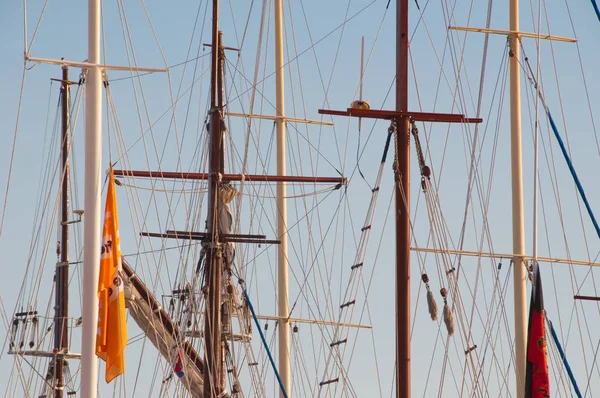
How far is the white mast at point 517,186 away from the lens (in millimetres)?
44250

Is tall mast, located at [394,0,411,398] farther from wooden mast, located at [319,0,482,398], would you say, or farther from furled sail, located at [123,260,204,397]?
furled sail, located at [123,260,204,397]

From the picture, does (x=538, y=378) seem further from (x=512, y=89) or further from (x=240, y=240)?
(x=512, y=89)

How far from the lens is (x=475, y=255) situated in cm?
4444

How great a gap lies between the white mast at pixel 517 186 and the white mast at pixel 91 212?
1811 cm

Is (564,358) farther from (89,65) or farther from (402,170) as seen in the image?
(89,65)

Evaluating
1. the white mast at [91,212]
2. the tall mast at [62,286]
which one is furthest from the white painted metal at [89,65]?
the tall mast at [62,286]

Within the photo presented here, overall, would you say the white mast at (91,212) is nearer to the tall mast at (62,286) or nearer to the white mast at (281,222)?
the tall mast at (62,286)

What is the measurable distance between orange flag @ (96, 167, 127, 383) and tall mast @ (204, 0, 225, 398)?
35.3 ft

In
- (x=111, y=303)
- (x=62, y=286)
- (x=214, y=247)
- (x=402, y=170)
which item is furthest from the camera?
(x=62, y=286)

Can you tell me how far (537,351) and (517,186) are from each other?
52.3 feet

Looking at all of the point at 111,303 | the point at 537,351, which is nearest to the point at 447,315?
the point at 537,351

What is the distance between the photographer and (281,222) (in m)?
54.3

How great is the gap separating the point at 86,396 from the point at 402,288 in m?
10.0

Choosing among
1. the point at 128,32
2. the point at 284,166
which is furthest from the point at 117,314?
the point at 284,166
